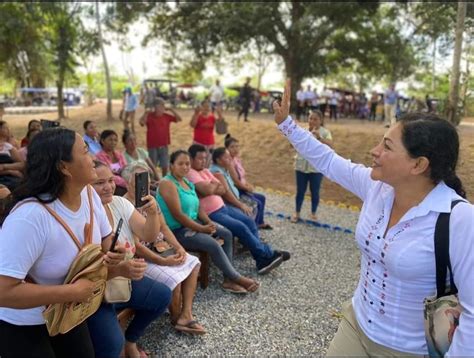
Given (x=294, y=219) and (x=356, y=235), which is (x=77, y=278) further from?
(x=294, y=219)

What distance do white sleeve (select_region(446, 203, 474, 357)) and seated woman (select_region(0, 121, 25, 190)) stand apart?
3926 mm

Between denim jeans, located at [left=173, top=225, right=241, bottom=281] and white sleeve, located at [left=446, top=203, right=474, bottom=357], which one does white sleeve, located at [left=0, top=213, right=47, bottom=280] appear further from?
denim jeans, located at [left=173, top=225, right=241, bottom=281]

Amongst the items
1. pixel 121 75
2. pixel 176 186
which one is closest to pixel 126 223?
pixel 176 186

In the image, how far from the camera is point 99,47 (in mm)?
17547

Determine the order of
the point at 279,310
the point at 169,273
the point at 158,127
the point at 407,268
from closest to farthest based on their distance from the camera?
the point at 407,268 → the point at 169,273 → the point at 279,310 → the point at 158,127

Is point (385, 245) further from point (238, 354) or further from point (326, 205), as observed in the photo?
point (326, 205)

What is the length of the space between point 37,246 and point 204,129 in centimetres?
637

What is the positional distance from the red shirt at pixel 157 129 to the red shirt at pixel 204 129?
0.54m

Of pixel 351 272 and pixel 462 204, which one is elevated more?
pixel 462 204

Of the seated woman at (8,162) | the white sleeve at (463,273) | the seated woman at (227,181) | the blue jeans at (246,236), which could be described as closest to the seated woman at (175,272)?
the blue jeans at (246,236)

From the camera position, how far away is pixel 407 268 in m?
1.56

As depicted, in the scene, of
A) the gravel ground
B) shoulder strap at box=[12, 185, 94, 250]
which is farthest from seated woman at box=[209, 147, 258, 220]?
shoulder strap at box=[12, 185, 94, 250]

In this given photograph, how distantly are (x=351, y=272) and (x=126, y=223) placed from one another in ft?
9.03

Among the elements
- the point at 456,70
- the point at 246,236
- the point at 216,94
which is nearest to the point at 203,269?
the point at 246,236
